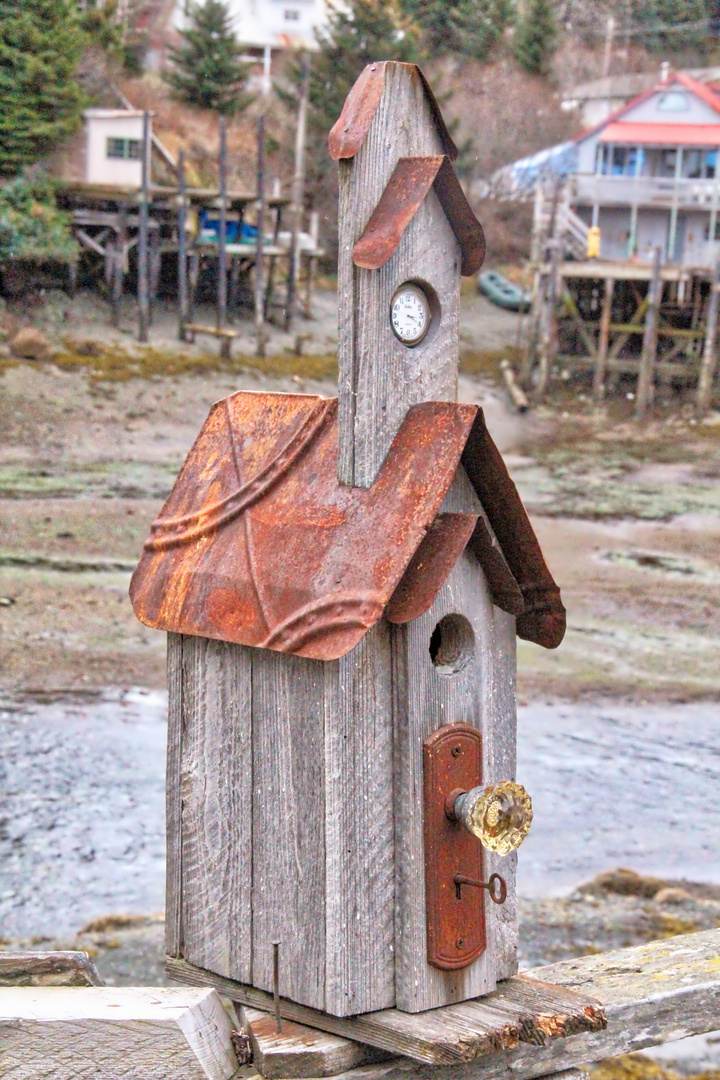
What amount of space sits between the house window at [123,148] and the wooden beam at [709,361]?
13.6m

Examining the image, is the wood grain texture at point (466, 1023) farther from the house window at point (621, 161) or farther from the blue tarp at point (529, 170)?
the blue tarp at point (529, 170)

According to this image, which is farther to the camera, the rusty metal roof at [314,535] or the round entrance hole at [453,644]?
the round entrance hole at [453,644]

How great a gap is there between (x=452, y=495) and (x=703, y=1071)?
5253mm

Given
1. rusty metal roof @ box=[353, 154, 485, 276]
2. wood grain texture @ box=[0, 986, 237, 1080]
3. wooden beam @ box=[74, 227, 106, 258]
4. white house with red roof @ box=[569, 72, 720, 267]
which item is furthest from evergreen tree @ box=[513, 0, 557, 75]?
wood grain texture @ box=[0, 986, 237, 1080]

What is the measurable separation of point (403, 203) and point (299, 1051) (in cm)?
165

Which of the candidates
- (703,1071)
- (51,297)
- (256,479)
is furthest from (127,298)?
(256,479)

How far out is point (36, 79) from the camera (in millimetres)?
31672

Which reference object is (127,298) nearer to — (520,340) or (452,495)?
(520,340)

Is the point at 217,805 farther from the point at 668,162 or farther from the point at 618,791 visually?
the point at 668,162

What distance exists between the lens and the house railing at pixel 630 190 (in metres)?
38.6

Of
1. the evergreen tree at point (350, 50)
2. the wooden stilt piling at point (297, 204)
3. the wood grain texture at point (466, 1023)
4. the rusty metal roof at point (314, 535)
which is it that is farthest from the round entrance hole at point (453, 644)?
the evergreen tree at point (350, 50)

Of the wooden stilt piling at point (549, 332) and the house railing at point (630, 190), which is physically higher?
the house railing at point (630, 190)

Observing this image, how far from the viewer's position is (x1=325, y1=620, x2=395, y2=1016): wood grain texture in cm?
290

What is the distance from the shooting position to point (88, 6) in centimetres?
4262
